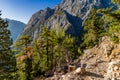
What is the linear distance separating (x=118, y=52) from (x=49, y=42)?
25639mm

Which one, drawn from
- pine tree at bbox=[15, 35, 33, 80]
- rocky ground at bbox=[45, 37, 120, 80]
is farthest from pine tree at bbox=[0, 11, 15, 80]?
pine tree at bbox=[15, 35, 33, 80]

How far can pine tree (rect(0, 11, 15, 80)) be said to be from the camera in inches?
1050

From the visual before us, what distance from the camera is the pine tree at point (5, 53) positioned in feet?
87.5

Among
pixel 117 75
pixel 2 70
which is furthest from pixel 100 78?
pixel 2 70

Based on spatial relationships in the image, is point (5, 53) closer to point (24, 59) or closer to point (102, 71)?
point (102, 71)

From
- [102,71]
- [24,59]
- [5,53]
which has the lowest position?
[102,71]

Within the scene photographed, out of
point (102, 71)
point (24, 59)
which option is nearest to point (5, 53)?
point (102, 71)

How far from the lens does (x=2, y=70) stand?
26.9 metres

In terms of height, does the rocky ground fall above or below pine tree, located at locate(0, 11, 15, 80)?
below

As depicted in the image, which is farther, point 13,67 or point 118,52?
point 118,52

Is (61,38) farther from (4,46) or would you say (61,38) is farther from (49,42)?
(4,46)

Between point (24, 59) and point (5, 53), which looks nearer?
point (5, 53)

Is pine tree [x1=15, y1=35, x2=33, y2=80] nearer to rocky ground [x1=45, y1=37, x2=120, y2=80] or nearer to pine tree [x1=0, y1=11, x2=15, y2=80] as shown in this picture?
rocky ground [x1=45, y1=37, x2=120, y2=80]

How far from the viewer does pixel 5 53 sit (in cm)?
2669
